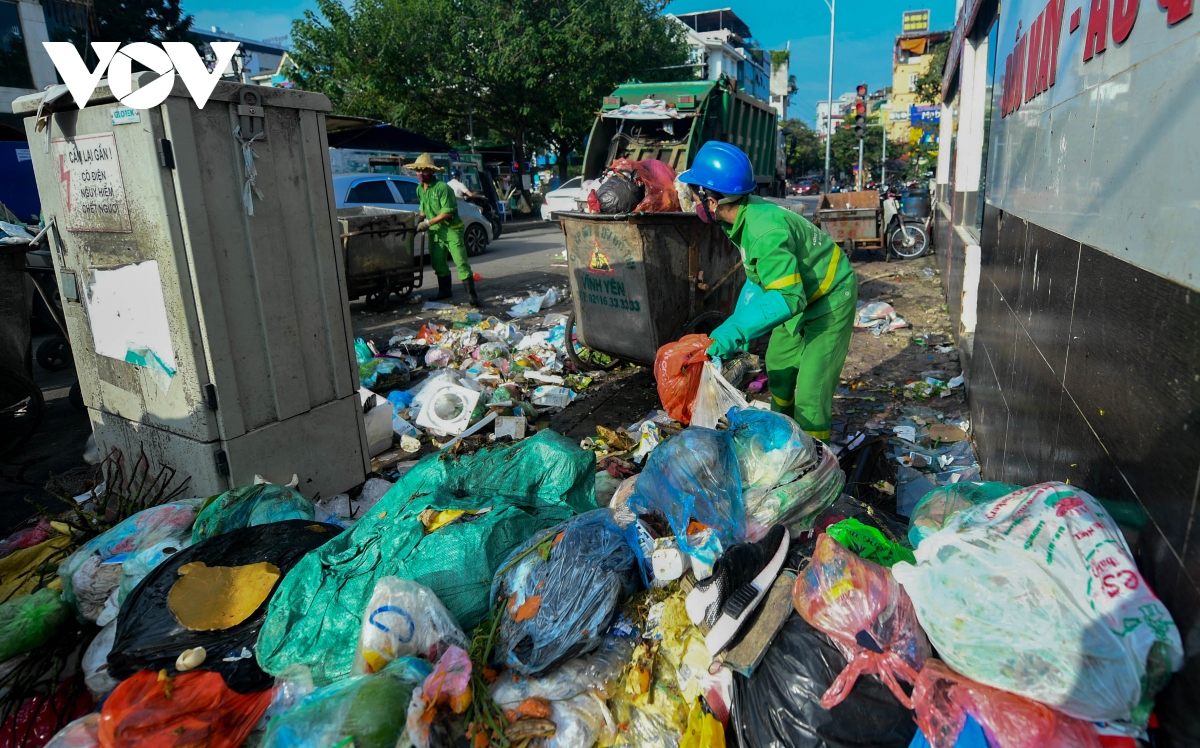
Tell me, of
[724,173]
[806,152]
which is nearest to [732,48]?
[806,152]

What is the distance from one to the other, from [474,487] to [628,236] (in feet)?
9.31

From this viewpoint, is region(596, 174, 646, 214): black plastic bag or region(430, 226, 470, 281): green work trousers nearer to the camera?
region(596, 174, 646, 214): black plastic bag

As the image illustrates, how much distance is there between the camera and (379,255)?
8.52 m

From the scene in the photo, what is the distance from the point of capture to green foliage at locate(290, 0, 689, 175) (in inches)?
921

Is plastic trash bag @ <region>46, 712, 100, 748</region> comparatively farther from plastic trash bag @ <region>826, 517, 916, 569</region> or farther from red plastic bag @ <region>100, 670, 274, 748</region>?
plastic trash bag @ <region>826, 517, 916, 569</region>

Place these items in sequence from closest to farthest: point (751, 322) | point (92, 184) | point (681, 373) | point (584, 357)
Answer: point (92, 184)
point (751, 322)
point (681, 373)
point (584, 357)

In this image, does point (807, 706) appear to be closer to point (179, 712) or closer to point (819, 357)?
point (179, 712)

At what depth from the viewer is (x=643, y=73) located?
2683 cm

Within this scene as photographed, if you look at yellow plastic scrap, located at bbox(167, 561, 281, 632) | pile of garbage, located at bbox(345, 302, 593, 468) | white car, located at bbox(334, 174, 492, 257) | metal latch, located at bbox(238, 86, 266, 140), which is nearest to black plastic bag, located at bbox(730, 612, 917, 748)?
yellow plastic scrap, located at bbox(167, 561, 281, 632)

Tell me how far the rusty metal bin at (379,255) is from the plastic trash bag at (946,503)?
733 centimetres

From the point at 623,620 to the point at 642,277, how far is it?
135 inches

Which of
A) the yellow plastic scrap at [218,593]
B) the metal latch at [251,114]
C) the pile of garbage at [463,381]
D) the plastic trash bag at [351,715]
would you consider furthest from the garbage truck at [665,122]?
the plastic trash bag at [351,715]

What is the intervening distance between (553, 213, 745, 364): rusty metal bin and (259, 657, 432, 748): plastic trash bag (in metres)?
3.77

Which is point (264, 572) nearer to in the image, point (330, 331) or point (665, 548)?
point (665, 548)
